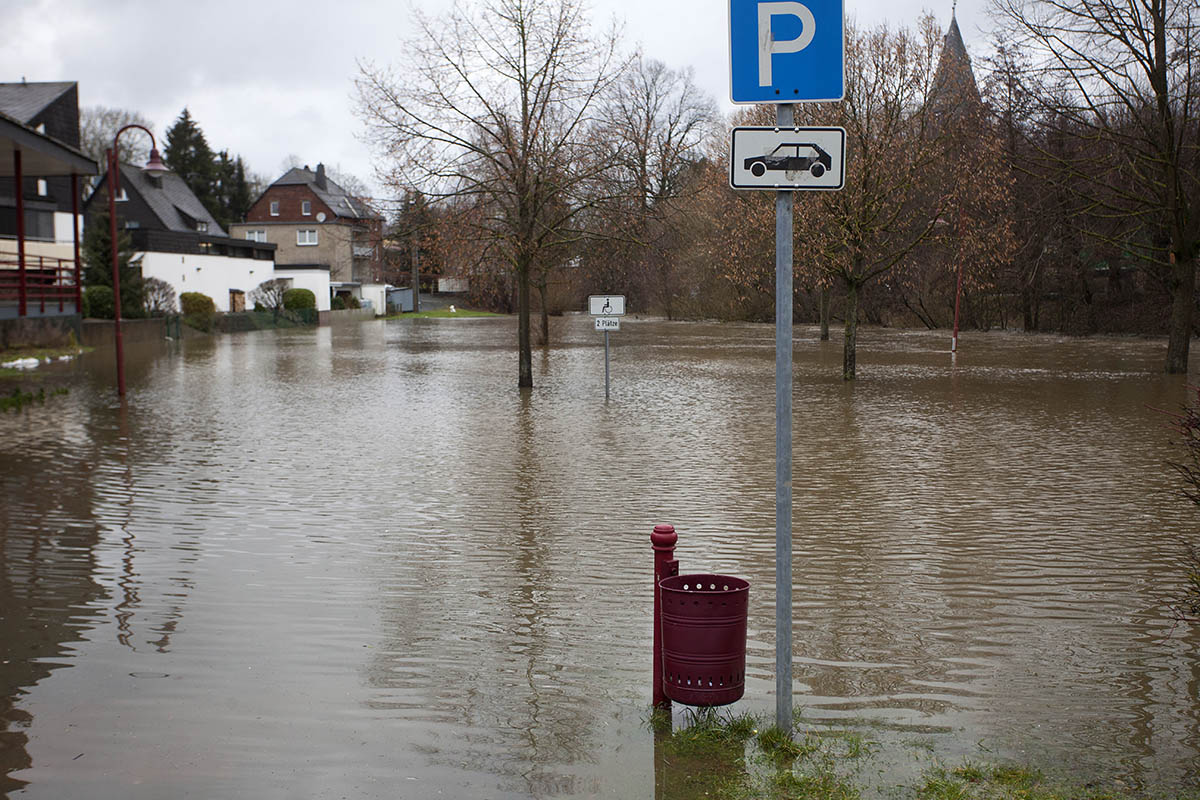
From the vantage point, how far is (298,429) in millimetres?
16797

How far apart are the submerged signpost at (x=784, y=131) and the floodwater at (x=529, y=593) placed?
4.11ft

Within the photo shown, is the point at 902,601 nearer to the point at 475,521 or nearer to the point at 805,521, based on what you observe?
the point at 805,521

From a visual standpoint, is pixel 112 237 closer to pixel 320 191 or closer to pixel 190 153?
pixel 320 191

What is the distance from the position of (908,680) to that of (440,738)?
2447 millimetres

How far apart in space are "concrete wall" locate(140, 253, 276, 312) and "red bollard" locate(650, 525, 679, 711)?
5105 cm

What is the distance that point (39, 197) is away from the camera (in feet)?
136

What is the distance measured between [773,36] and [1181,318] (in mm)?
26008

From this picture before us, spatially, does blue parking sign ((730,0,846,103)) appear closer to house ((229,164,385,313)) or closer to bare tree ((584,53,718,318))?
bare tree ((584,53,718,318))

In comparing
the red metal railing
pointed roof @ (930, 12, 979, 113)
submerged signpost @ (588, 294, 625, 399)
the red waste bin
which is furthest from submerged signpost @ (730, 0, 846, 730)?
pointed roof @ (930, 12, 979, 113)

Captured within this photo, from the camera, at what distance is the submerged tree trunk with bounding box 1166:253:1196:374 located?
26641 mm

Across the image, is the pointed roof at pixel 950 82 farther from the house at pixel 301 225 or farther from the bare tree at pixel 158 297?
the house at pixel 301 225

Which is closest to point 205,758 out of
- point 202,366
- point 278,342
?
point 202,366

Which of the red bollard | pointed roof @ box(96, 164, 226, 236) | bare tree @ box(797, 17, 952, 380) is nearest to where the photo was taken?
the red bollard

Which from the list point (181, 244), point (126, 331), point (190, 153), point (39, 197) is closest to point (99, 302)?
point (126, 331)
